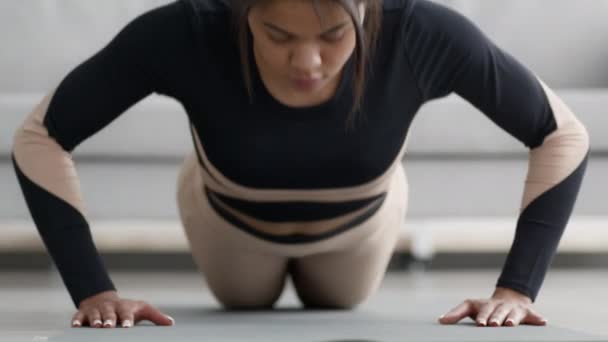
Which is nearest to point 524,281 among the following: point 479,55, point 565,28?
point 479,55

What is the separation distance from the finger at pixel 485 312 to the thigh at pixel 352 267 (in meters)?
0.28

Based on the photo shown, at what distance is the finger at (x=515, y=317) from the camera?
139cm

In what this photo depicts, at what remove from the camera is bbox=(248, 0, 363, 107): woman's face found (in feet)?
4.06

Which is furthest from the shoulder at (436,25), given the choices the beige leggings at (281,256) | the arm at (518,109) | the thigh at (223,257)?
the thigh at (223,257)

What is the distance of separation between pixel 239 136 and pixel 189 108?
8cm

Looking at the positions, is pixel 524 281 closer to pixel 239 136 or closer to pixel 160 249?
pixel 239 136

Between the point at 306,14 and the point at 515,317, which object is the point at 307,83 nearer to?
the point at 306,14

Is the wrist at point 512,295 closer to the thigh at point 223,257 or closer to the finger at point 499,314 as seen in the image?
the finger at point 499,314

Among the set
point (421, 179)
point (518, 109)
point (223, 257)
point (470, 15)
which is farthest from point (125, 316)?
point (470, 15)

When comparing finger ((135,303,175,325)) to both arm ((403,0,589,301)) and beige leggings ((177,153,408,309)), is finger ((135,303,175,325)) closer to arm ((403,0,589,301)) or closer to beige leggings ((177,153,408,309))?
beige leggings ((177,153,408,309))

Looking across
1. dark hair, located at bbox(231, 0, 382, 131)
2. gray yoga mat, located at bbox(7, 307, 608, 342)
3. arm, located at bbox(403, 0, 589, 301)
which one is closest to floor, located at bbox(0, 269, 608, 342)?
gray yoga mat, located at bbox(7, 307, 608, 342)

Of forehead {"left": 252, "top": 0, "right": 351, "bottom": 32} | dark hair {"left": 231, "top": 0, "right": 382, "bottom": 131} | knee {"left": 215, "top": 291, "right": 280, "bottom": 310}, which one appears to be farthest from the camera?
knee {"left": 215, "top": 291, "right": 280, "bottom": 310}

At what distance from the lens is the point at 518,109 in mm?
1440

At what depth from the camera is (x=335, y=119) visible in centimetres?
143
